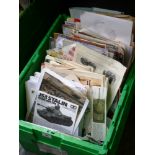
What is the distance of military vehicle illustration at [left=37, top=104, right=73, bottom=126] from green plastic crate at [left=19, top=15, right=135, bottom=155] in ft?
0.29

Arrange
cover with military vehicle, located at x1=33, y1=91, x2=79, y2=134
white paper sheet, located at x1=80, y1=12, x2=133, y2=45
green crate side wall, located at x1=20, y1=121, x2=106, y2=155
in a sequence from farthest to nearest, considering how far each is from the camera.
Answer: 1. white paper sheet, located at x1=80, y1=12, x2=133, y2=45
2. cover with military vehicle, located at x1=33, y1=91, x2=79, y2=134
3. green crate side wall, located at x1=20, y1=121, x2=106, y2=155

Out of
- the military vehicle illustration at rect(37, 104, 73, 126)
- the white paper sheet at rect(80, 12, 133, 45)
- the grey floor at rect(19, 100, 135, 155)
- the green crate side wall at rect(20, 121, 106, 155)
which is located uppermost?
the white paper sheet at rect(80, 12, 133, 45)

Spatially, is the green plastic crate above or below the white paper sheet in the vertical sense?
below

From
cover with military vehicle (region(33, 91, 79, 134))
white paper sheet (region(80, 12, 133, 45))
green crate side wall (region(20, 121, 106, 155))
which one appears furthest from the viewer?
white paper sheet (region(80, 12, 133, 45))

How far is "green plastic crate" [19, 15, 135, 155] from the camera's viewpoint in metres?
0.93

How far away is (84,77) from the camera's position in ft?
3.59

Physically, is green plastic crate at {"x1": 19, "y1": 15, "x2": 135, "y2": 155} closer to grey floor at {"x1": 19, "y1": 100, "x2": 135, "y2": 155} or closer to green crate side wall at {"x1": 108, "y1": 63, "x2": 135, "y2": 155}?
green crate side wall at {"x1": 108, "y1": 63, "x2": 135, "y2": 155}

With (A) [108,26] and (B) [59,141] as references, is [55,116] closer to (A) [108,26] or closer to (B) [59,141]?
(B) [59,141]

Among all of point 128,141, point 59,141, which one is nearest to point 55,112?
point 59,141

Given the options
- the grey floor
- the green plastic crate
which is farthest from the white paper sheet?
the grey floor

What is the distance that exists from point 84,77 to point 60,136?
0.81 feet

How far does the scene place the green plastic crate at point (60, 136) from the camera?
0.93 m
